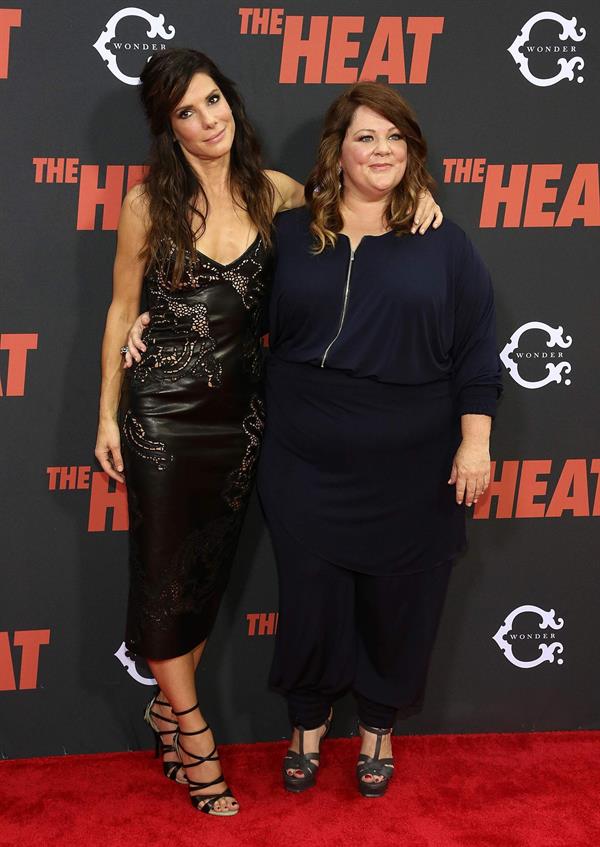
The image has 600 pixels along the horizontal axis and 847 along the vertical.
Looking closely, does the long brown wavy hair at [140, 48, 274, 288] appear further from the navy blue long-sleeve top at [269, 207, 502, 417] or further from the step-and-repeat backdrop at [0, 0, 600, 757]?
the step-and-repeat backdrop at [0, 0, 600, 757]

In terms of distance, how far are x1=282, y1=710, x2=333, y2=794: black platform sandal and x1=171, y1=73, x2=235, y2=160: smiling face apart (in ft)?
5.42

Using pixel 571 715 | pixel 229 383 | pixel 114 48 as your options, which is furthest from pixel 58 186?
pixel 571 715

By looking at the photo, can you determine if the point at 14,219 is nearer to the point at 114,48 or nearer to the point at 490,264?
the point at 114,48

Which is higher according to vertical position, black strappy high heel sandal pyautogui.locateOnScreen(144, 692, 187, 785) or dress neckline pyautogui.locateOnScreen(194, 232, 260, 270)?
dress neckline pyautogui.locateOnScreen(194, 232, 260, 270)

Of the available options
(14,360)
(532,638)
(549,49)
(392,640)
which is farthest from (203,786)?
(549,49)

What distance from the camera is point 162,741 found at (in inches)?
117

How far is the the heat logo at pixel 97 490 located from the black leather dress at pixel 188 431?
288 mm

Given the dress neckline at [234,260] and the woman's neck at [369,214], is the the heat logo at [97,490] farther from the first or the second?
the woman's neck at [369,214]

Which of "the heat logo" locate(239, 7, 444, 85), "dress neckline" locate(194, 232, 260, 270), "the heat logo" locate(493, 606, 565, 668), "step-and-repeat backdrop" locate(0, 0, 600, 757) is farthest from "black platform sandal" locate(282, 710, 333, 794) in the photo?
"the heat logo" locate(239, 7, 444, 85)

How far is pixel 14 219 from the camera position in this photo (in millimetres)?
2697

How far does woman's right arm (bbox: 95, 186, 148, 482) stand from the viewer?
98.6 inches

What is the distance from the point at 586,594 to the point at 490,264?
112 cm

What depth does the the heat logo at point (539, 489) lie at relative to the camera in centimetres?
308

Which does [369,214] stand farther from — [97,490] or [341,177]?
[97,490]
